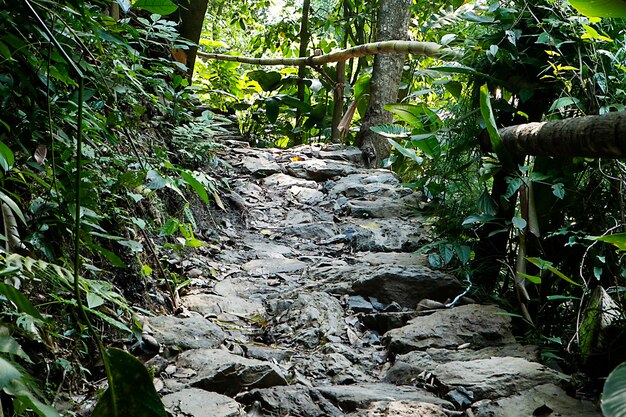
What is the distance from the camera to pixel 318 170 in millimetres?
4996

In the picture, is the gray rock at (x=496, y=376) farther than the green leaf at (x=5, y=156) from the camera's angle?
Yes

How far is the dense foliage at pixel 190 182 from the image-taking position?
1.56 metres

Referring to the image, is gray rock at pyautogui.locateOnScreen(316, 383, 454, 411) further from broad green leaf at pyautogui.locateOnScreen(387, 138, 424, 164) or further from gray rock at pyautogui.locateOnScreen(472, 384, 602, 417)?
broad green leaf at pyautogui.locateOnScreen(387, 138, 424, 164)

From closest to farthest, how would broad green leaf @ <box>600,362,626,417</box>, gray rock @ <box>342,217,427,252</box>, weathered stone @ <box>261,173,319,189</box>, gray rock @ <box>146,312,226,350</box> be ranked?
broad green leaf @ <box>600,362,626,417</box>
gray rock @ <box>146,312,226,350</box>
gray rock @ <box>342,217,427,252</box>
weathered stone @ <box>261,173,319,189</box>

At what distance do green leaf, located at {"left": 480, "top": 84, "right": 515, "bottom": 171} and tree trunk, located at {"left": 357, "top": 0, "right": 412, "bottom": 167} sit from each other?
3.33 metres

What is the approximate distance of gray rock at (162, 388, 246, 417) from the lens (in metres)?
1.52

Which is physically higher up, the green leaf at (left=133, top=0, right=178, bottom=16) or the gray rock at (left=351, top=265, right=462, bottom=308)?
the green leaf at (left=133, top=0, right=178, bottom=16)

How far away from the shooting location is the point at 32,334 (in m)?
1.36

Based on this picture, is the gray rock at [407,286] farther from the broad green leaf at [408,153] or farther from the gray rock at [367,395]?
the broad green leaf at [408,153]

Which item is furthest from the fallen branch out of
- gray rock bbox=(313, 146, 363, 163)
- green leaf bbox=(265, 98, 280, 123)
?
gray rock bbox=(313, 146, 363, 163)

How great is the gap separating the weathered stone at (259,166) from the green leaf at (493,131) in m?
2.78

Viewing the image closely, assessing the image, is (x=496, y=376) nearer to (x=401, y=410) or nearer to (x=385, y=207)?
(x=401, y=410)

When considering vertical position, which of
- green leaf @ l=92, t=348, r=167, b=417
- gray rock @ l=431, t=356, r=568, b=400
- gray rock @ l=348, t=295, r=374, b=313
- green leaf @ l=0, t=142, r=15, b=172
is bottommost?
gray rock @ l=348, t=295, r=374, b=313

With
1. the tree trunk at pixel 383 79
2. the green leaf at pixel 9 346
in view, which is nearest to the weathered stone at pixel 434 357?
the green leaf at pixel 9 346
